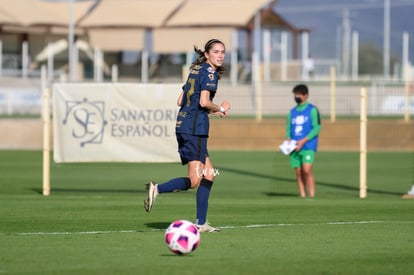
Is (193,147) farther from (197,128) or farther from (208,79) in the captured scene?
(208,79)

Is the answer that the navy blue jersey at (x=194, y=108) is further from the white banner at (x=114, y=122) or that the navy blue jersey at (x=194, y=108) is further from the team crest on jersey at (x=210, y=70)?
the white banner at (x=114, y=122)

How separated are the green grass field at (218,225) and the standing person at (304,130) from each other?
34.3 inches

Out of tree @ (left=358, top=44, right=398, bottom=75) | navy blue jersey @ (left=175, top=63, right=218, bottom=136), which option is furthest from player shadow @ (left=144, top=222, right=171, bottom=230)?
tree @ (left=358, top=44, right=398, bottom=75)

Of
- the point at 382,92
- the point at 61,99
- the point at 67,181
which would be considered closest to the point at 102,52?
the point at 382,92

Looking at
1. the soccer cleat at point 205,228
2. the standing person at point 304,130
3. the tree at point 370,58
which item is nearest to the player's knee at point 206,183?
the soccer cleat at point 205,228

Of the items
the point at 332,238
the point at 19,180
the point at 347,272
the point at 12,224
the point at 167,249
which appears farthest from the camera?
the point at 19,180

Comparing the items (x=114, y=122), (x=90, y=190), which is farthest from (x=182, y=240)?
(x=90, y=190)

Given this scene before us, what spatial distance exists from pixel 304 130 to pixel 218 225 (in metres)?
5.89

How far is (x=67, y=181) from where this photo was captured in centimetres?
2298

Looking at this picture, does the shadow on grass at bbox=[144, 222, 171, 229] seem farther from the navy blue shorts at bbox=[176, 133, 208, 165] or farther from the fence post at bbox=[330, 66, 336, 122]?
the fence post at bbox=[330, 66, 336, 122]

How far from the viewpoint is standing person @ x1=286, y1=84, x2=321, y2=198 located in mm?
18406

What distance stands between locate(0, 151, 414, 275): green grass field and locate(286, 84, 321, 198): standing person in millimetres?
871

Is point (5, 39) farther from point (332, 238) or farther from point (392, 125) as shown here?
point (332, 238)

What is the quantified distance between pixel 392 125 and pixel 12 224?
20.4m
